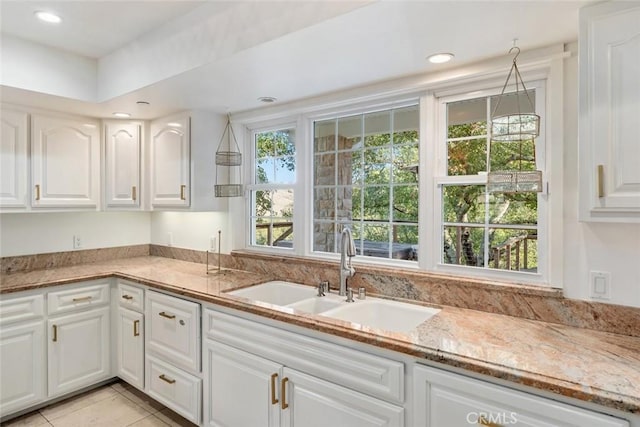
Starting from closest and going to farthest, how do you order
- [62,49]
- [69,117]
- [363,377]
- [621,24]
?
[621,24]
[363,377]
[62,49]
[69,117]

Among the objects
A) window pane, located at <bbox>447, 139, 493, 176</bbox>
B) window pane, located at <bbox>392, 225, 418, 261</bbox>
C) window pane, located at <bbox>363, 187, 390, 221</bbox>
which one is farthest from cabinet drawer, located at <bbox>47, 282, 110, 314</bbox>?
window pane, located at <bbox>447, 139, 493, 176</bbox>

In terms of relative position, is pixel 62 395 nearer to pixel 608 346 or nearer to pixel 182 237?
pixel 182 237

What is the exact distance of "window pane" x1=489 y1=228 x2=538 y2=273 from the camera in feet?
6.08

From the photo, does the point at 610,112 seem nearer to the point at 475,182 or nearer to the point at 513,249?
the point at 475,182

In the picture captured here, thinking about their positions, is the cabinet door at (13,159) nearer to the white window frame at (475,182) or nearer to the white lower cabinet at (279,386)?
the white lower cabinet at (279,386)

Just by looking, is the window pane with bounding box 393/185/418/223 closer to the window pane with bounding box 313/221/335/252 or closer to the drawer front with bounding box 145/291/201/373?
the window pane with bounding box 313/221/335/252

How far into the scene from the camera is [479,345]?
1396 millimetres

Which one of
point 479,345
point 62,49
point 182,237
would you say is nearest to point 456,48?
point 479,345

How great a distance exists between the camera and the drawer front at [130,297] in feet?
8.61

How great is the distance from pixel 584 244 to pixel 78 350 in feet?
10.8

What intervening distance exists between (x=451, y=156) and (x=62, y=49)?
2.66 meters

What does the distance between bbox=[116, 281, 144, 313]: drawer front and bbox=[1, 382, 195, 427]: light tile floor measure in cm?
69

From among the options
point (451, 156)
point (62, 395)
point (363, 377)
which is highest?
point (451, 156)

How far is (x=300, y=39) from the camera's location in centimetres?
162
